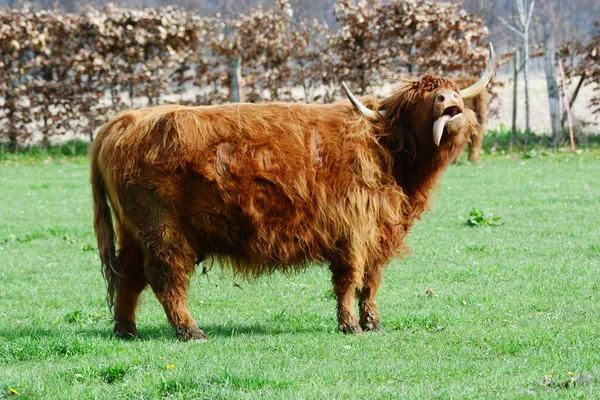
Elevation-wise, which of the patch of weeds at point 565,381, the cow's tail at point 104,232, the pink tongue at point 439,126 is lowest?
the patch of weeds at point 565,381

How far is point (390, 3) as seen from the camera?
22.4 metres

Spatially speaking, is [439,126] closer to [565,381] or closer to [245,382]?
[565,381]

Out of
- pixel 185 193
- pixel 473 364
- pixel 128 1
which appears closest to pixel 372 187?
pixel 185 193

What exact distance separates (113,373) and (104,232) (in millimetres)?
1620

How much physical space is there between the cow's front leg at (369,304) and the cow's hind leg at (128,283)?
5.49 feet

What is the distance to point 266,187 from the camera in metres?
6.40

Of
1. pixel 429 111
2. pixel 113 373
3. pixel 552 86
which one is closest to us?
pixel 113 373

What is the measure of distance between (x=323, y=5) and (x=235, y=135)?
132ft

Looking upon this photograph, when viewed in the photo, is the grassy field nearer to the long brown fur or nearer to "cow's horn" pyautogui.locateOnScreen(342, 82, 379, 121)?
the long brown fur

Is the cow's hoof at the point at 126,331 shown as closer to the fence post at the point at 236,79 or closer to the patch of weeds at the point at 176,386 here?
the patch of weeds at the point at 176,386

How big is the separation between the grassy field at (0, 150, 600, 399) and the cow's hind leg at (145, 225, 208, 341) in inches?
8.6

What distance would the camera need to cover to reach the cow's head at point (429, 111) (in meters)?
6.45

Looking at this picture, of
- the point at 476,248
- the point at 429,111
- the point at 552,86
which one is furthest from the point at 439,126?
the point at 552,86

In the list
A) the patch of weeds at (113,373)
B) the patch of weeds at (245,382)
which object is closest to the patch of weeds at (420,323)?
the patch of weeds at (245,382)
